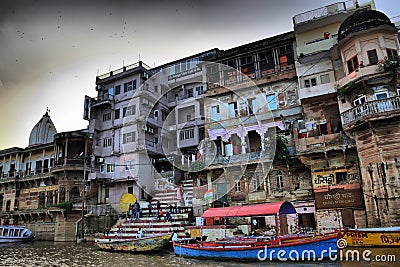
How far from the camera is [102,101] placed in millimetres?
37719

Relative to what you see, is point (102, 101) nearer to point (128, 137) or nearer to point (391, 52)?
point (128, 137)

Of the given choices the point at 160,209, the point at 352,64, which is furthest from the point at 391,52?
the point at 160,209

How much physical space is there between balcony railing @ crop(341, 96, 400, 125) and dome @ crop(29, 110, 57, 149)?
42881 millimetres

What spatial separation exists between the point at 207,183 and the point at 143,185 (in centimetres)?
990

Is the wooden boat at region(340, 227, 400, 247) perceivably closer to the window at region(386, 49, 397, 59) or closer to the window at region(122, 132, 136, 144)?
the window at region(386, 49, 397, 59)

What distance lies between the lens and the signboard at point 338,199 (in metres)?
20.2

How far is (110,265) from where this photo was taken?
1666 cm

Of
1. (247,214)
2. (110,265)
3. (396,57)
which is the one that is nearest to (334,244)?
(247,214)

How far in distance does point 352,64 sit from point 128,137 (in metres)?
24.2

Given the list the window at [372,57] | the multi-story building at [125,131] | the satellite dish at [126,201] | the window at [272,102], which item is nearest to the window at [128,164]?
the multi-story building at [125,131]

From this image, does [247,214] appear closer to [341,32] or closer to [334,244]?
[334,244]

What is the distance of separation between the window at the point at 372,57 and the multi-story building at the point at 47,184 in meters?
28.6

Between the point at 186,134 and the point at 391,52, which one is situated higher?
the point at 391,52

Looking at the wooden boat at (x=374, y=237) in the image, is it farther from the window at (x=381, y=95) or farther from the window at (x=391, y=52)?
the window at (x=391, y=52)
